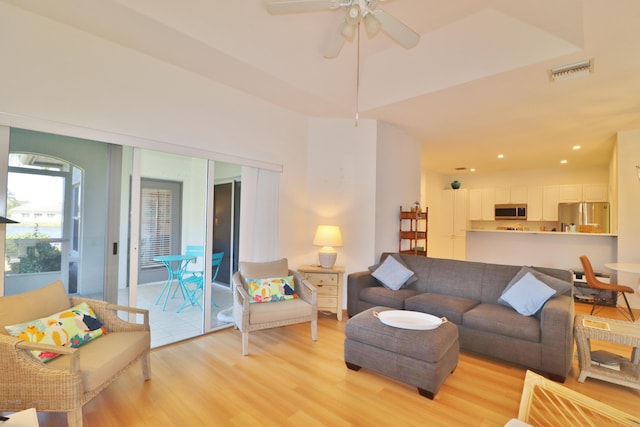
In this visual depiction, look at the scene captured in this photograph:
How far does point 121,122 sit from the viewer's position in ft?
9.32

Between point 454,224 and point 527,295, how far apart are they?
5496 mm

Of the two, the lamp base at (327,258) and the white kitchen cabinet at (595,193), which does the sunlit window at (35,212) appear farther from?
the white kitchen cabinet at (595,193)

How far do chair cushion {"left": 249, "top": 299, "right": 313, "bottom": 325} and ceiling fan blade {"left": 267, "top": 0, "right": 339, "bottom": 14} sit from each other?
255cm

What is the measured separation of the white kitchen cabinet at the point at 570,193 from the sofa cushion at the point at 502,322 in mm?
5614

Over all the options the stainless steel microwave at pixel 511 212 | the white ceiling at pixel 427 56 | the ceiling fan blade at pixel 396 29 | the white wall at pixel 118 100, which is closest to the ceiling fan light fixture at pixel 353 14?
the ceiling fan blade at pixel 396 29

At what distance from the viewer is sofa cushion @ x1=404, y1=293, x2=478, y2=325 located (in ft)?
10.3

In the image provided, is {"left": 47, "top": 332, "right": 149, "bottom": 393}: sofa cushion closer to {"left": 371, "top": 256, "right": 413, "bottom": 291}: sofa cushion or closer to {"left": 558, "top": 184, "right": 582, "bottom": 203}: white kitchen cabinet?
{"left": 371, "top": 256, "right": 413, "bottom": 291}: sofa cushion

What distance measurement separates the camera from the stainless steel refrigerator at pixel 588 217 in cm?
625

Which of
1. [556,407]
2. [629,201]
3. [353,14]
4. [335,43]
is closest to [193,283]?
[335,43]

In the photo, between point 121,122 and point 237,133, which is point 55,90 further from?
point 237,133

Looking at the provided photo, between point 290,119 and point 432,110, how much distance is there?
1.93 metres

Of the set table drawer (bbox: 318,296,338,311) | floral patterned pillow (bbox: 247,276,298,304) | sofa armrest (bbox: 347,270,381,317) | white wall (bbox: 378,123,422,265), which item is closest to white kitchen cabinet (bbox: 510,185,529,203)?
white wall (bbox: 378,123,422,265)

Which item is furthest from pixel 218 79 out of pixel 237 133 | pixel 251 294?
pixel 251 294

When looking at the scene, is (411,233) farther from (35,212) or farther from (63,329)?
(35,212)
